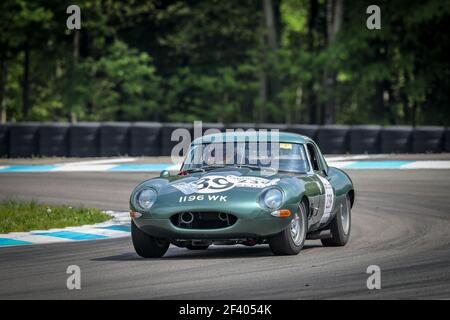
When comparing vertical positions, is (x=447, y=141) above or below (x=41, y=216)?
above

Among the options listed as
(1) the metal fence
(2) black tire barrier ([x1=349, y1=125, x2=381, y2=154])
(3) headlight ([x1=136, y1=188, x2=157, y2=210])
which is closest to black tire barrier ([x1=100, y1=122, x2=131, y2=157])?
(1) the metal fence

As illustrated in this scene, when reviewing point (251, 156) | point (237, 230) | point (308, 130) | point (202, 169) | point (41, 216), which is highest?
point (251, 156)

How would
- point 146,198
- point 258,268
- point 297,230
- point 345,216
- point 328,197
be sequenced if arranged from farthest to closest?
point 345,216 → point 328,197 → point 297,230 → point 146,198 → point 258,268

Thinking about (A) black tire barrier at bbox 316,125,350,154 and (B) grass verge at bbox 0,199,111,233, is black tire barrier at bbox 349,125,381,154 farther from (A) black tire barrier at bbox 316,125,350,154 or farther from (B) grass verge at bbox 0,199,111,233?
(B) grass verge at bbox 0,199,111,233

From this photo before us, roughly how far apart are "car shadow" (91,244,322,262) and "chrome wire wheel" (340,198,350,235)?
415 millimetres

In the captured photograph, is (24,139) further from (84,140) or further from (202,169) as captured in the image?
(202,169)

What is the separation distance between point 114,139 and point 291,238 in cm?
1796

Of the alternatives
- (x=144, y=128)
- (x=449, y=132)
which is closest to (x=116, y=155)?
(x=144, y=128)

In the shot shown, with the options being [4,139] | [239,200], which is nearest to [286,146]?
[239,200]

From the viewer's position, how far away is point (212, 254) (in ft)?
38.2

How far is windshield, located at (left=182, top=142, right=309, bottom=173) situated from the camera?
11.9 m

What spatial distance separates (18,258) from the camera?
11531 millimetres
